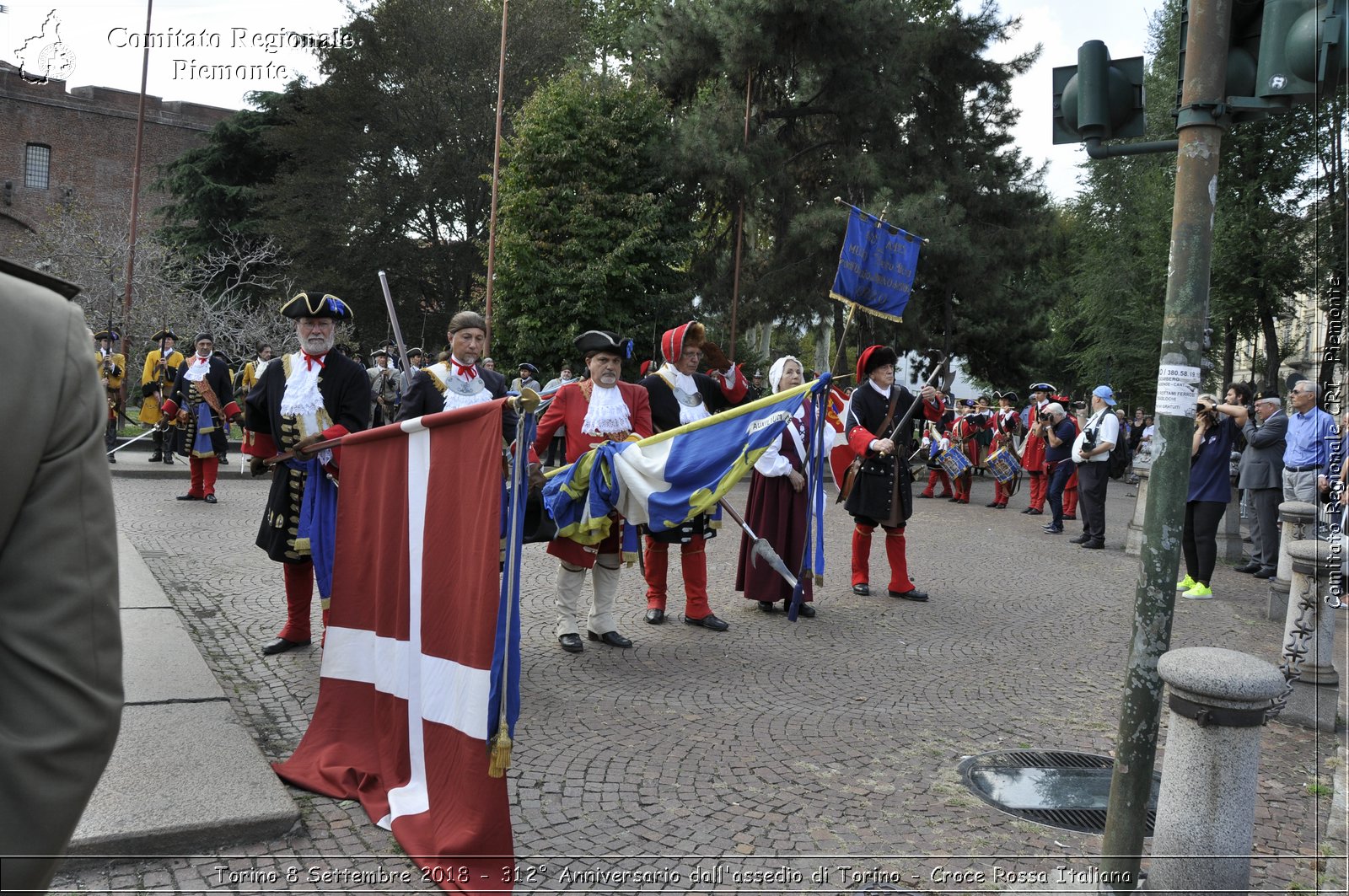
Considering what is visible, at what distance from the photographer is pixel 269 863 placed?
3449mm

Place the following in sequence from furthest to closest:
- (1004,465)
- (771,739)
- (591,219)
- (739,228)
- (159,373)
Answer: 1. (591,219)
2. (739,228)
3. (1004,465)
4. (159,373)
5. (771,739)

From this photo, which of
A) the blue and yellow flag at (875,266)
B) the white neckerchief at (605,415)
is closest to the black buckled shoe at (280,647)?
the white neckerchief at (605,415)

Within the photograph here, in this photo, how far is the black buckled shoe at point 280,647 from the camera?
600cm

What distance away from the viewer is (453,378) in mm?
6262

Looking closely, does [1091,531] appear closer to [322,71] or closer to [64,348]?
[64,348]

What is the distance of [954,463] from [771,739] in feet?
42.8

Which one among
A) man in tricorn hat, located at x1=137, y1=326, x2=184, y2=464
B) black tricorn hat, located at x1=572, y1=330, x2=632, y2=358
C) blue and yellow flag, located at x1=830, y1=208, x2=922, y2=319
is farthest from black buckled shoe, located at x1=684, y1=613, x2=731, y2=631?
man in tricorn hat, located at x1=137, y1=326, x2=184, y2=464

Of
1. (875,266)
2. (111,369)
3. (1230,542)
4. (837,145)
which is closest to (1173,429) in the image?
(875,266)

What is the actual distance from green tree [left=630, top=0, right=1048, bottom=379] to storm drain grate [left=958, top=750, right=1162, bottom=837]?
17657 mm

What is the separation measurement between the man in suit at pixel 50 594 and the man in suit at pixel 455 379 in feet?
15.5

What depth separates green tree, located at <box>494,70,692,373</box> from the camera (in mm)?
22062

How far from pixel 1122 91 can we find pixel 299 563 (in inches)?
196

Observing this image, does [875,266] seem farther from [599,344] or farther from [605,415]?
[605,415]

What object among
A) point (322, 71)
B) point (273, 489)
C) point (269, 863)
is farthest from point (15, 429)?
point (322, 71)
